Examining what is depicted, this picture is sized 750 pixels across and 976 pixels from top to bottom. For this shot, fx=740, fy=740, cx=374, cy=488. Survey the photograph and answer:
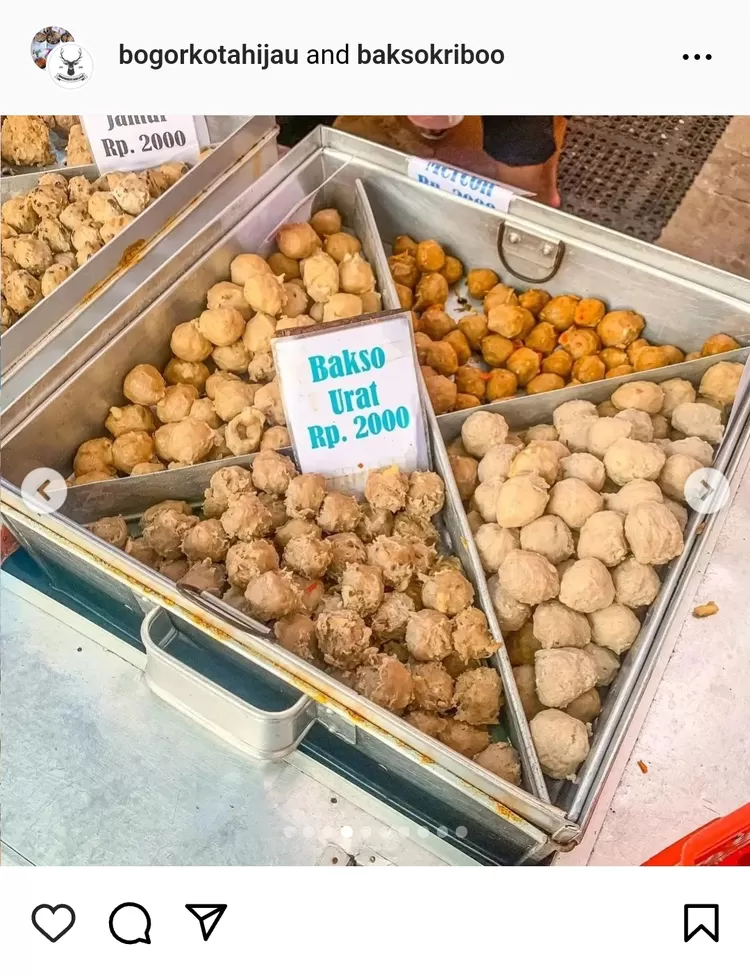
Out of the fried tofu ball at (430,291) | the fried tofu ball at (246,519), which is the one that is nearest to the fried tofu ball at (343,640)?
the fried tofu ball at (246,519)

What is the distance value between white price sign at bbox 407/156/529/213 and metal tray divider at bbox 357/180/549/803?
32 centimetres

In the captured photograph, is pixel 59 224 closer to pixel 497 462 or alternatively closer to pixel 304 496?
pixel 304 496

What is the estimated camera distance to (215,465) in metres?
1.55

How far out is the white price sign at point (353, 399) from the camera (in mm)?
1465

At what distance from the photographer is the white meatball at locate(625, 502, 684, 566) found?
4.55 ft

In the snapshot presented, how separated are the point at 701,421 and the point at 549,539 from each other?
18.0 inches
